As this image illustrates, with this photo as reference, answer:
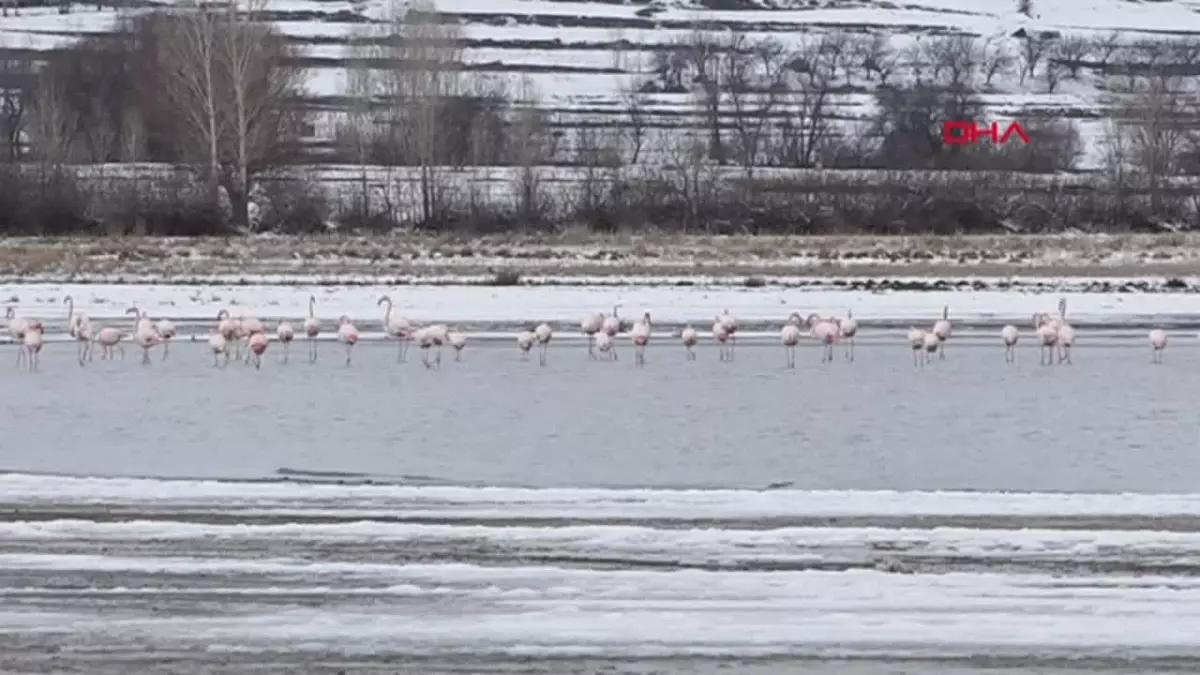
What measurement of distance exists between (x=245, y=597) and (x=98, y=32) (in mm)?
89328

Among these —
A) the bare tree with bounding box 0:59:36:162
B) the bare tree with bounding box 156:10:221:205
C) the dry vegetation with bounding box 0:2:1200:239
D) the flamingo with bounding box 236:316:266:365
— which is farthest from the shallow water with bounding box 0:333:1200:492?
the bare tree with bounding box 0:59:36:162

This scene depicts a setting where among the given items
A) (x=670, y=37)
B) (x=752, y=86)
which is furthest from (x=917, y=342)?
(x=670, y=37)

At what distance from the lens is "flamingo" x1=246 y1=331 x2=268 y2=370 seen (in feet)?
60.9

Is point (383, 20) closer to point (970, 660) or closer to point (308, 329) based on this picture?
point (308, 329)

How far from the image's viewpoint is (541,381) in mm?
17359

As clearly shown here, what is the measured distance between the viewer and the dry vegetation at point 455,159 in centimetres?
5212

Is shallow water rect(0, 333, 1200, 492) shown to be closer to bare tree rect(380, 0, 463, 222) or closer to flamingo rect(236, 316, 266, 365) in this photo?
flamingo rect(236, 316, 266, 365)

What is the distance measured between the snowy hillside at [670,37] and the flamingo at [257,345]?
6004 cm

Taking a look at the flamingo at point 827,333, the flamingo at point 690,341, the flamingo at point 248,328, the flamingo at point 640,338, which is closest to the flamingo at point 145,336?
the flamingo at point 248,328

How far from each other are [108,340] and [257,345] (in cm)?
189

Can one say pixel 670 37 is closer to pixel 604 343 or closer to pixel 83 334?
pixel 604 343

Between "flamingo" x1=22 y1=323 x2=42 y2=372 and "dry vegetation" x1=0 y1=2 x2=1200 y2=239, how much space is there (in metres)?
27.3

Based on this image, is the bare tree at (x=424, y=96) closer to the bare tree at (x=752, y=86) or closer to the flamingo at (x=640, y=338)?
the bare tree at (x=752, y=86)

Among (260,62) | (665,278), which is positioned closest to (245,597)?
(665,278)
